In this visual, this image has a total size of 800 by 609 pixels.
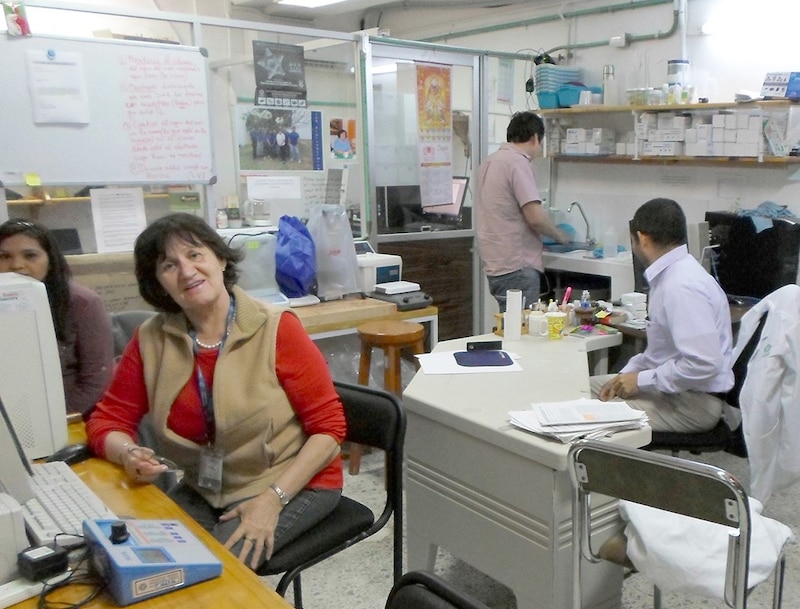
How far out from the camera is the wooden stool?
2984 mm

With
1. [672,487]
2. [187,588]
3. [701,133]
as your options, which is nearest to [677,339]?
[672,487]

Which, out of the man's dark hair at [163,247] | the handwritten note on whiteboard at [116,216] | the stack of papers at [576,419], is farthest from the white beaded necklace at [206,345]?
the handwritten note on whiteboard at [116,216]

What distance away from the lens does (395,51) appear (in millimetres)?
3916

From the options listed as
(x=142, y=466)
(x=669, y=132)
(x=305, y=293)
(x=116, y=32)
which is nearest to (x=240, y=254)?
(x=142, y=466)

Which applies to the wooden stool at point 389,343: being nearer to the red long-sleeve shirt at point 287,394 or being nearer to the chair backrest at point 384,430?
the chair backrest at point 384,430

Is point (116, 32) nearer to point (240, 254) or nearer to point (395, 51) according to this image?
point (395, 51)

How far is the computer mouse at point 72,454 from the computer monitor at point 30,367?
0.03 meters

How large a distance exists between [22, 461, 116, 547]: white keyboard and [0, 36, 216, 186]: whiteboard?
1767 millimetres

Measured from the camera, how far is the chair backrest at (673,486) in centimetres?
134

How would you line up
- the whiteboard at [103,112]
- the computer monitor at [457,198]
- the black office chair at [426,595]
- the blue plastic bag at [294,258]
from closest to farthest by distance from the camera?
the black office chair at [426,595], the whiteboard at [103,112], the blue plastic bag at [294,258], the computer monitor at [457,198]

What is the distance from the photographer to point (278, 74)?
3449 millimetres

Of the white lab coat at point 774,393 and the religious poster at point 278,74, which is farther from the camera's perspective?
the religious poster at point 278,74

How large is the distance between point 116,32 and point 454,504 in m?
4.79

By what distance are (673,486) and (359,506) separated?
0.78 m
